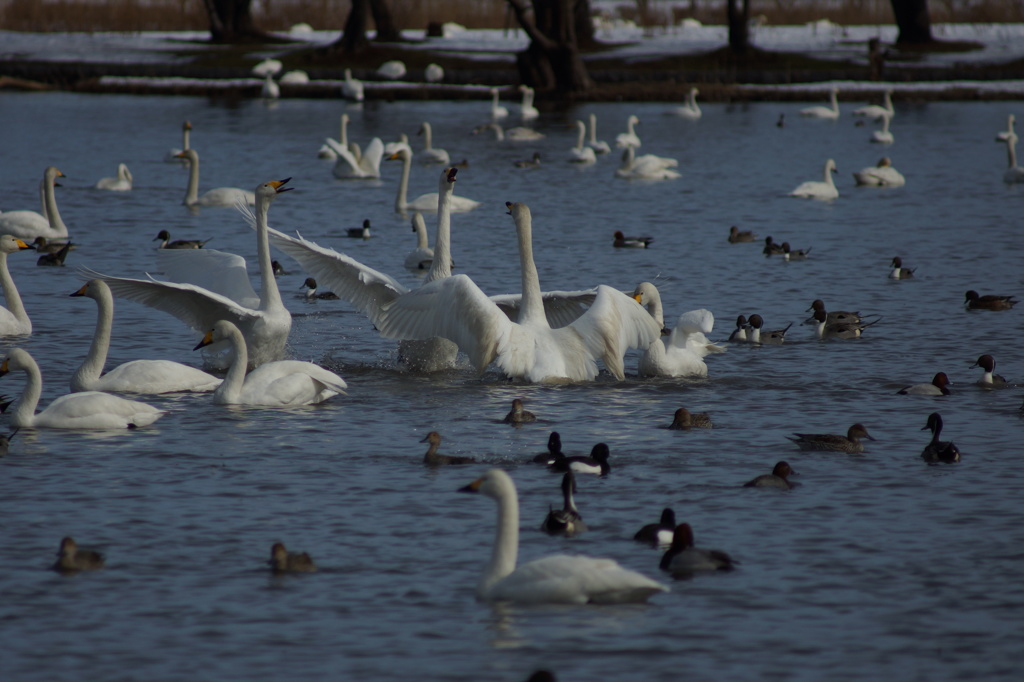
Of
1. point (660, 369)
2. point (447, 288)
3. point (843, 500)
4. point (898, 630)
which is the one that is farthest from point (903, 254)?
point (898, 630)

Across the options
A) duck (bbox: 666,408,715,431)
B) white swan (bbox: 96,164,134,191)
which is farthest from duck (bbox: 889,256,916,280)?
white swan (bbox: 96,164,134,191)

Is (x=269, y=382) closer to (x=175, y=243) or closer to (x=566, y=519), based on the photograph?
(x=566, y=519)

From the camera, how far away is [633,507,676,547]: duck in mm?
7973

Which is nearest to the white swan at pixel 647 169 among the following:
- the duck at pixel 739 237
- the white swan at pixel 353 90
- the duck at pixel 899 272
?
the duck at pixel 739 237

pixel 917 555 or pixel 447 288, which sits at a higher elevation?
pixel 447 288

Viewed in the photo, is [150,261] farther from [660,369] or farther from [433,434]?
[433,434]

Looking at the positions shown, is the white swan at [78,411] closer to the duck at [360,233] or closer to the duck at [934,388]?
the duck at [934,388]

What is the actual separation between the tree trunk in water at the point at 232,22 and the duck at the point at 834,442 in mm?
54565

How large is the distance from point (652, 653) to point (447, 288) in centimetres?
546

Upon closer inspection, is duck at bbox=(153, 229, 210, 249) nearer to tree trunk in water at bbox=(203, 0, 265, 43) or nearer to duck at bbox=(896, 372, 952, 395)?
duck at bbox=(896, 372, 952, 395)

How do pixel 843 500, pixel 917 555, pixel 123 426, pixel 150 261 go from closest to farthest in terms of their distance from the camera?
pixel 917 555, pixel 843 500, pixel 123 426, pixel 150 261

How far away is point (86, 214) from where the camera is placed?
2350 centimetres

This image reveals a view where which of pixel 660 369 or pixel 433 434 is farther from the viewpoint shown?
pixel 660 369

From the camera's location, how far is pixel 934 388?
11766 millimetres
